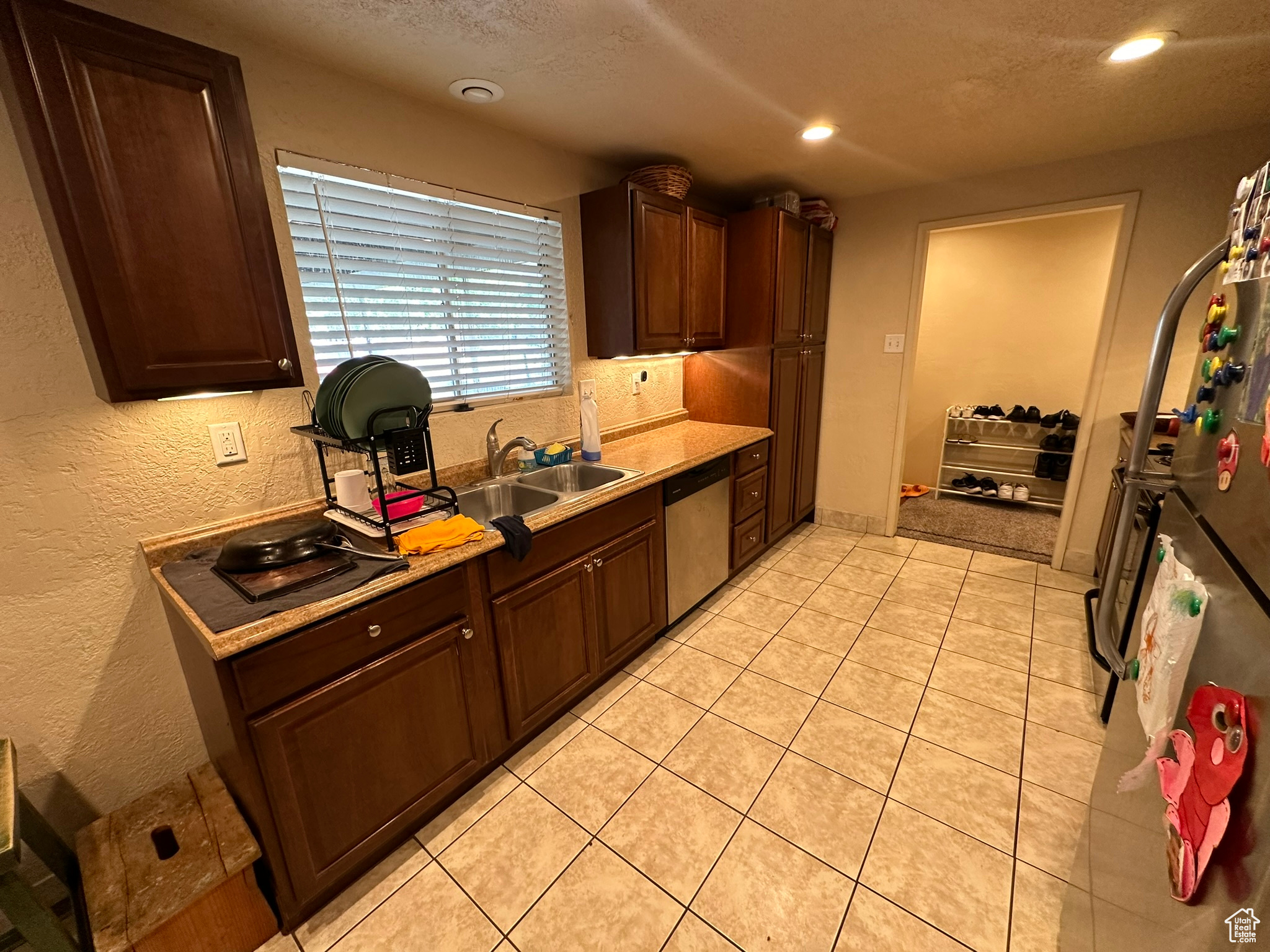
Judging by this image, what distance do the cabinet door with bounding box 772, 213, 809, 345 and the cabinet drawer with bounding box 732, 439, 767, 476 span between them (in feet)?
2.05

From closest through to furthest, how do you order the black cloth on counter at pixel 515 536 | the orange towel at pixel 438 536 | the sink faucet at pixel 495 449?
the orange towel at pixel 438 536 < the black cloth on counter at pixel 515 536 < the sink faucet at pixel 495 449

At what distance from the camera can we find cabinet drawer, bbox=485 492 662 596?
1.60 m

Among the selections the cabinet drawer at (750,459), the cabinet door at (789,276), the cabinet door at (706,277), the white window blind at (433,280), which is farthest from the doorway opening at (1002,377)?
the white window blind at (433,280)

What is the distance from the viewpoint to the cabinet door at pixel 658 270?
2.32 m

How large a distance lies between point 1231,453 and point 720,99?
6.07 ft

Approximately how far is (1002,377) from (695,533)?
3412mm

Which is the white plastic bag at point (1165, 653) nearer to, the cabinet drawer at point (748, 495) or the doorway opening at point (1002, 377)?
the cabinet drawer at point (748, 495)

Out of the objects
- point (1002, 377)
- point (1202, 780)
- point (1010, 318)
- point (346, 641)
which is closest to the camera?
point (1202, 780)

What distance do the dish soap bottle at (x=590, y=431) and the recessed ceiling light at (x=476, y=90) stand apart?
1.19m

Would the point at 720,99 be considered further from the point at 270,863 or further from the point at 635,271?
the point at 270,863

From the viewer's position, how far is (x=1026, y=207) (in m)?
2.78

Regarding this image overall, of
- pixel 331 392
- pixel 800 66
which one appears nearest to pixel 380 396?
pixel 331 392

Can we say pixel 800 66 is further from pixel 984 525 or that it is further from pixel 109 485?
pixel 984 525

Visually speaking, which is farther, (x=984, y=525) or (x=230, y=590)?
(x=984, y=525)
